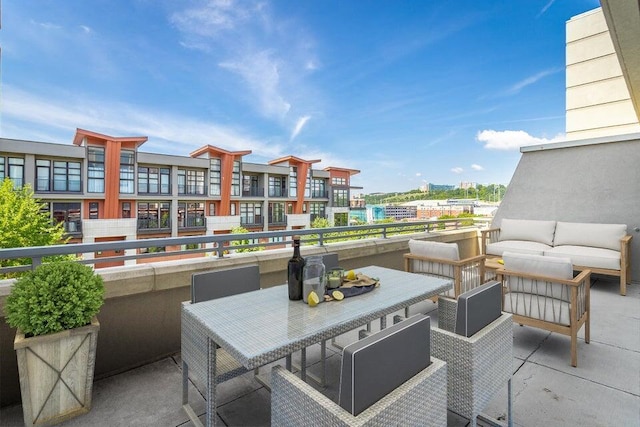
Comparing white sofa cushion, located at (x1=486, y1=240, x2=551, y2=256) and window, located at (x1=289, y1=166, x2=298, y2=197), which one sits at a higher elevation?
window, located at (x1=289, y1=166, x2=298, y2=197)

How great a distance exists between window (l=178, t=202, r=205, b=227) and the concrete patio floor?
59.2ft

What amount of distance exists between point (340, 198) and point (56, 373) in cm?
2578

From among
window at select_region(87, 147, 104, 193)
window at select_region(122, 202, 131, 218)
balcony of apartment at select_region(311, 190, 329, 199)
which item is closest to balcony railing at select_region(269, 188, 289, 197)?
balcony of apartment at select_region(311, 190, 329, 199)

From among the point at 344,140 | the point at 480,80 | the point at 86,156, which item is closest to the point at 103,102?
the point at 86,156

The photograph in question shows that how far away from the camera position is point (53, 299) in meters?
1.55

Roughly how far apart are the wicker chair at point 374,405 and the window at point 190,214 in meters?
19.4

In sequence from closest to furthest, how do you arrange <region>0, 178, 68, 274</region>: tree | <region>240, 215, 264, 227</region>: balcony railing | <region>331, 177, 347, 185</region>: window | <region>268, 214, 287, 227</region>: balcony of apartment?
<region>0, 178, 68, 274</region>: tree < <region>240, 215, 264, 227</region>: balcony railing < <region>268, 214, 287, 227</region>: balcony of apartment < <region>331, 177, 347, 185</region>: window

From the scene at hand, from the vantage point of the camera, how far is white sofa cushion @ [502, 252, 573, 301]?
7.52 feet

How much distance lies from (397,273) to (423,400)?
114 cm

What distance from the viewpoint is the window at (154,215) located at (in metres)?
17.8

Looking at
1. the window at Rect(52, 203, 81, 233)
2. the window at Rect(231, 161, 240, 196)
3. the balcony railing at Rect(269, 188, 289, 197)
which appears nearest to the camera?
the window at Rect(52, 203, 81, 233)

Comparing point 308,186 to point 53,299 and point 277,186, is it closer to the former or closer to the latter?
point 277,186

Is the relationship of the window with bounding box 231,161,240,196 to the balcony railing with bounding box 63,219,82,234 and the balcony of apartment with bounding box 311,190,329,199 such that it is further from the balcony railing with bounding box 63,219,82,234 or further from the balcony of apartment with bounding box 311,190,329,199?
the balcony railing with bounding box 63,219,82,234

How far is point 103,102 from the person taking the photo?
29.5 meters
